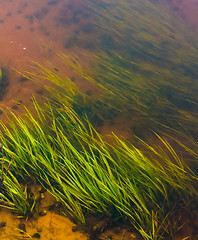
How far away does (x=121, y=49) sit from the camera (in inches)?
170

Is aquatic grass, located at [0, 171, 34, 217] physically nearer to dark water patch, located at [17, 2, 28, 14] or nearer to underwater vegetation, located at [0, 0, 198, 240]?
underwater vegetation, located at [0, 0, 198, 240]

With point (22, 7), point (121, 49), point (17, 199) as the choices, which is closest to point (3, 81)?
point (17, 199)

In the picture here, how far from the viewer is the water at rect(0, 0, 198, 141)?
3.22 m

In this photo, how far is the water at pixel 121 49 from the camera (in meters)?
3.22

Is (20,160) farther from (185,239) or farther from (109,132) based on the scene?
(185,239)

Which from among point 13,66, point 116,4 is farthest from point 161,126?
point 116,4

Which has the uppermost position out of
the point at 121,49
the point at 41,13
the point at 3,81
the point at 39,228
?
the point at 41,13

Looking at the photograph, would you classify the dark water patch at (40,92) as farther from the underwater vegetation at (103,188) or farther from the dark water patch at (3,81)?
the underwater vegetation at (103,188)

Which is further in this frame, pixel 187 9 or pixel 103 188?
pixel 187 9

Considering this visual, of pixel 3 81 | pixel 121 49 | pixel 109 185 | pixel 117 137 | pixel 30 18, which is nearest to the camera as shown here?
pixel 109 185

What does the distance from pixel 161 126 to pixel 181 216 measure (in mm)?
1342

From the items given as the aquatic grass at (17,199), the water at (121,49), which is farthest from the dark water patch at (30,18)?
Result: the aquatic grass at (17,199)

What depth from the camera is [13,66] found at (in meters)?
3.72

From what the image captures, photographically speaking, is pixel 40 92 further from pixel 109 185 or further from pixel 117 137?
pixel 109 185
